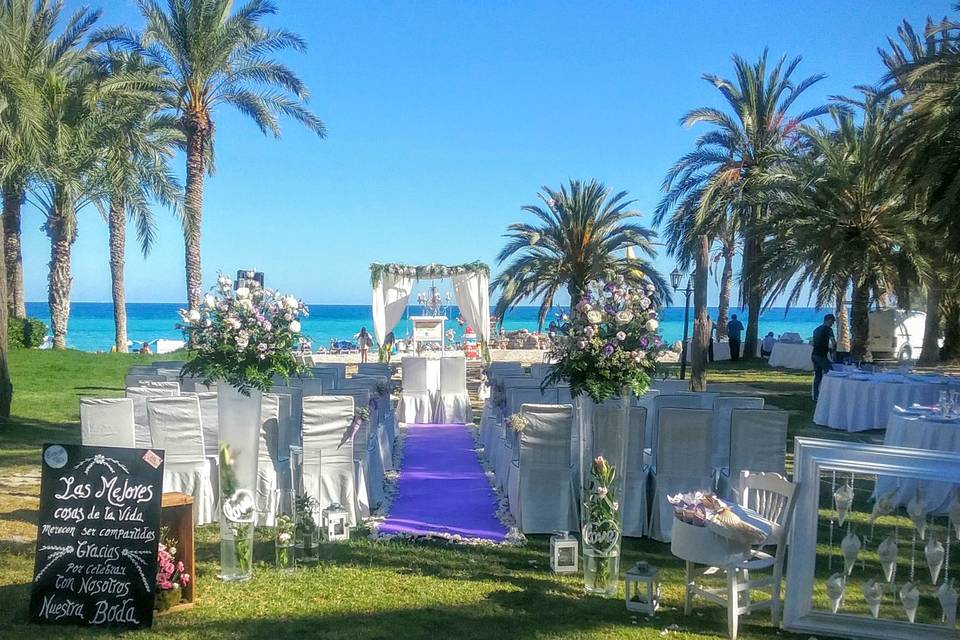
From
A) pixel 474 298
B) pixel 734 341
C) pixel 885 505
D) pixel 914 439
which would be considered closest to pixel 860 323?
pixel 734 341

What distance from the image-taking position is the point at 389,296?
623 inches

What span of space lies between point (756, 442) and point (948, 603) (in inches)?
81.6

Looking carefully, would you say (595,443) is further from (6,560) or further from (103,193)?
(103,193)

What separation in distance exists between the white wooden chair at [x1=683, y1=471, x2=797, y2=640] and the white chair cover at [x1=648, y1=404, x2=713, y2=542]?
4.07 feet

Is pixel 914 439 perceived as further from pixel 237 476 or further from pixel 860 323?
pixel 860 323

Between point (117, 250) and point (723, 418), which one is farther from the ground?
point (117, 250)

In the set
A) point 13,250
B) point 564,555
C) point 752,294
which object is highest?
point 13,250

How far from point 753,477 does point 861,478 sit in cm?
395

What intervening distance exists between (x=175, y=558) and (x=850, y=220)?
48.3 ft

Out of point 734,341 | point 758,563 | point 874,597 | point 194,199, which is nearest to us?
point 758,563

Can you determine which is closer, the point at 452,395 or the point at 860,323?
the point at 452,395

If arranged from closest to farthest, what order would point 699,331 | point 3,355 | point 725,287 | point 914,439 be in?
point 914,439, point 3,355, point 699,331, point 725,287

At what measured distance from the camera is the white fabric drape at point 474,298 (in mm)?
Result: 15750

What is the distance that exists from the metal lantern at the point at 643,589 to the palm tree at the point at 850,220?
12.3 m
